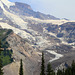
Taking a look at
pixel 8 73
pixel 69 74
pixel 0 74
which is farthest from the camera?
pixel 8 73

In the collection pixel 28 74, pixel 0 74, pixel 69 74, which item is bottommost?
pixel 28 74

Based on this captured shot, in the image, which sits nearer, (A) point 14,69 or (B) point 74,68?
(B) point 74,68

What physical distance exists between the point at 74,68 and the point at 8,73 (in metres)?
94.2

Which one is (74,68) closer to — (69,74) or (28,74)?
(69,74)

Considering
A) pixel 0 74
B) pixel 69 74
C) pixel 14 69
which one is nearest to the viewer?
pixel 0 74

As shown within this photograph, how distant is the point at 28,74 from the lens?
196 meters

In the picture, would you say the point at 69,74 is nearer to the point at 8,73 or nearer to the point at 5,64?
the point at 8,73

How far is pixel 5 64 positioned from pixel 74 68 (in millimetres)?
114812

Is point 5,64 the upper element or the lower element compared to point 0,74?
lower

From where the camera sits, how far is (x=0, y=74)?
39.7 metres

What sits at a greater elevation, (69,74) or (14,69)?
(69,74)

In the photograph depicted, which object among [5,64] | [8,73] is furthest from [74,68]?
[5,64]

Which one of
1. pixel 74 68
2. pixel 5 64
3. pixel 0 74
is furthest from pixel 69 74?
pixel 5 64

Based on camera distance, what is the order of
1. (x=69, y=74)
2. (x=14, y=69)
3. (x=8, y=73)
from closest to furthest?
1. (x=69, y=74)
2. (x=8, y=73)
3. (x=14, y=69)
